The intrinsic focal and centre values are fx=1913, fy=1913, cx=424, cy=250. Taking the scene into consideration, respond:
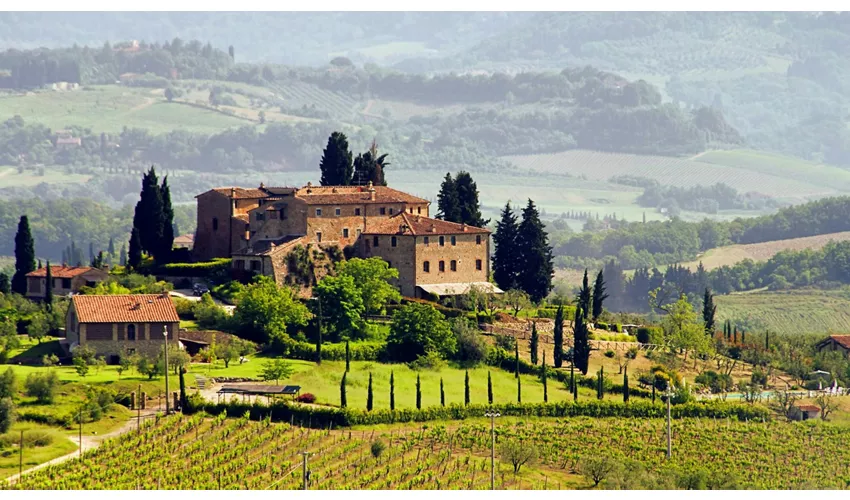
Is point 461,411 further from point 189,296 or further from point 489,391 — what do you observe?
point 189,296

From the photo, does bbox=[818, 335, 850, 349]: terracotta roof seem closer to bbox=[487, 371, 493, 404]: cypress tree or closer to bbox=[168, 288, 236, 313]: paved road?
bbox=[487, 371, 493, 404]: cypress tree

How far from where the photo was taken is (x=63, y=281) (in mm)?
113938

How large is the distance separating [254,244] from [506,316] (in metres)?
15.8

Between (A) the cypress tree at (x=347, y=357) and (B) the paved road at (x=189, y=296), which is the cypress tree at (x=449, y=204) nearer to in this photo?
(B) the paved road at (x=189, y=296)

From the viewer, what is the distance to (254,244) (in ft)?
375

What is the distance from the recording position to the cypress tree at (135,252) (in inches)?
4628

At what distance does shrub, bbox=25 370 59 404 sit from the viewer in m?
87.1

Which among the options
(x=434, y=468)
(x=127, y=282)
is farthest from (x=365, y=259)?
(x=434, y=468)

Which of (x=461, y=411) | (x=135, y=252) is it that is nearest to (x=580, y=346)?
(x=461, y=411)

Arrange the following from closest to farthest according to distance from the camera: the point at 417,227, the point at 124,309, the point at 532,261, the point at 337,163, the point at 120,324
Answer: the point at 120,324
the point at 124,309
the point at 417,227
the point at 532,261
the point at 337,163

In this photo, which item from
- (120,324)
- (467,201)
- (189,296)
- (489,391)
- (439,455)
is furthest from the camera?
(467,201)

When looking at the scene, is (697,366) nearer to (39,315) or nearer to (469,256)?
(469,256)

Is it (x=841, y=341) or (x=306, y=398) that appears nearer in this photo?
(x=306, y=398)

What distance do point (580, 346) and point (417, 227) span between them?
15316 millimetres
